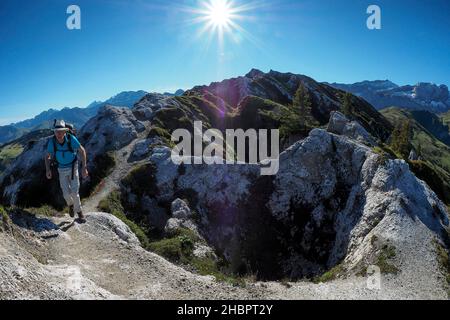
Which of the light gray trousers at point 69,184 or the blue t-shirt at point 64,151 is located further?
the light gray trousers at point 69,184

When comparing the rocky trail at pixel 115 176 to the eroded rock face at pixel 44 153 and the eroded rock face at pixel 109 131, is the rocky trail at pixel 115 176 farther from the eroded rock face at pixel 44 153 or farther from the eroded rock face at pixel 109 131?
the eroded rock face at pixel 44 153

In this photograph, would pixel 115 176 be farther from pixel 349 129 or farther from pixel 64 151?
pixel 349 129

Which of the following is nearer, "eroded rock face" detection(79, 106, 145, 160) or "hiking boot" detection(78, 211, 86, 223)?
"hiking boot" detection(78, 211, 86, 223)

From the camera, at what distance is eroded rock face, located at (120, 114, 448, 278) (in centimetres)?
3209

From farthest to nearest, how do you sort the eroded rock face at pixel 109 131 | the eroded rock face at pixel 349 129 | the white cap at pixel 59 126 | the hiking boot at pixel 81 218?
the eroded rock face at pixel 109 131 → the eroded rock face at pixel 349 129 → the hiking boot at pixel 81 218 → the white cap at pixel 59 126

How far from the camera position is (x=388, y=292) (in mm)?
18047

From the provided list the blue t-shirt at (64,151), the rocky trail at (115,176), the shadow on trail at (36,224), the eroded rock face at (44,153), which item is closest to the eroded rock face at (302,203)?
the rocky trail at (115,176)

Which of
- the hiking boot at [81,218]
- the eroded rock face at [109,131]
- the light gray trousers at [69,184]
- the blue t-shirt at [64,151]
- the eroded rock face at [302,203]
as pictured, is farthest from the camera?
the eroded rock face at [109,131]

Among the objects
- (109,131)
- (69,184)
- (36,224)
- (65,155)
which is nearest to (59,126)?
(65,155)

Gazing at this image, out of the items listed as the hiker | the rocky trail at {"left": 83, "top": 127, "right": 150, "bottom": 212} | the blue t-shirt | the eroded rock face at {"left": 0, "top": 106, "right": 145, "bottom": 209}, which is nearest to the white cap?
the hiker

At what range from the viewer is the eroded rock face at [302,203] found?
32094 mm

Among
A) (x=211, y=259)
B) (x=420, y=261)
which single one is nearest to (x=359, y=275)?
(x=420, y=261)

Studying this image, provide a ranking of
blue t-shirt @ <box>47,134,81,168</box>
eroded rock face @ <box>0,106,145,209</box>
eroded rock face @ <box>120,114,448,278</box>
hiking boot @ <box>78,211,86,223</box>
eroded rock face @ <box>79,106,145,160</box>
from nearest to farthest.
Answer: blue t-shirt @ <box>47,134,81,168</box>
hiking boot @ <box>78,211,86,223</box>
eroded rock face @ <box>120,114,448,278</box>
eroded rock face @ <box>0,106,145,209</box>
eroded rock face @ <box>79,106,145,160</box>

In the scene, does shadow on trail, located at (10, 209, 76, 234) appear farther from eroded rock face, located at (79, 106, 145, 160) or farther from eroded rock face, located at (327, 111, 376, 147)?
eroded rock face, located at (327, 111, 376, 147)
